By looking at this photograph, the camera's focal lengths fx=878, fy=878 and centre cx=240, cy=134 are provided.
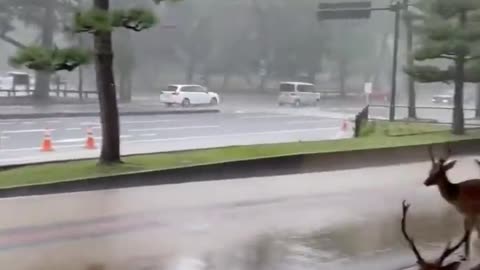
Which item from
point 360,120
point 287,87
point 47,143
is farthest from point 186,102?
point 360,120

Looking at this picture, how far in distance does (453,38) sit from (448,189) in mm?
4754

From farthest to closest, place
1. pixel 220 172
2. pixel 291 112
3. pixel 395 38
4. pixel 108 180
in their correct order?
1. pixel 291 112
2. pixel 395 38
3. pixel 220 172
4. pixel 108 180

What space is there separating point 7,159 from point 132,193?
940 millimetres

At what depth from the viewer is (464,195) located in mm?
2326

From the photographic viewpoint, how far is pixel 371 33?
224 inches

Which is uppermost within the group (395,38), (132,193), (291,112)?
(395,38)

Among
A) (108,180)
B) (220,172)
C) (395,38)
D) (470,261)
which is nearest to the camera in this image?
(470,261)

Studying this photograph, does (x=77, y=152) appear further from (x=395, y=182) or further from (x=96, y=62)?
(x=395, y=182)

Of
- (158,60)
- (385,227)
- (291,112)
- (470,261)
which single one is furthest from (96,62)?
(470,261)

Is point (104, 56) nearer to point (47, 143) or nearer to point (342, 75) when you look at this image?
point (47, 143)

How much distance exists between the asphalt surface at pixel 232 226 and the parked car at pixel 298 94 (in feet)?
2.46

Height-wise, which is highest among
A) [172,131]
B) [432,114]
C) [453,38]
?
[453,38]

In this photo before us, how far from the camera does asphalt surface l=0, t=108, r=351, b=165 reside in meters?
5.29

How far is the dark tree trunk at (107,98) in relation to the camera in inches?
202
